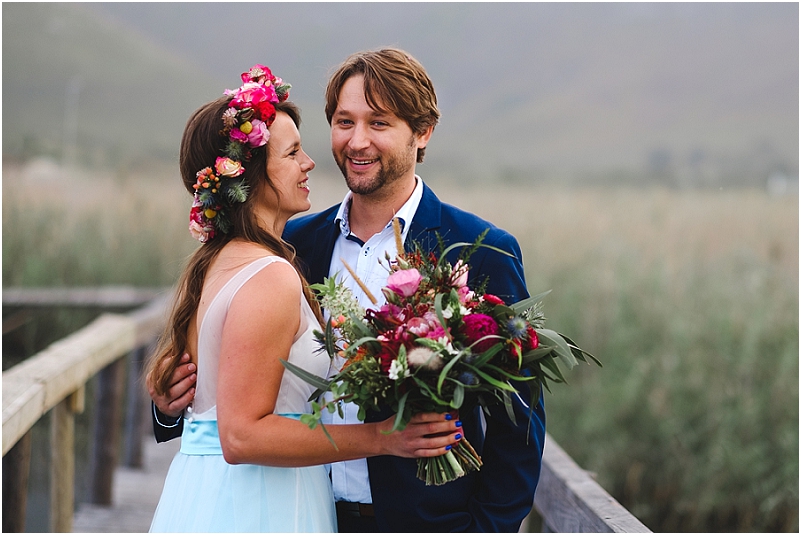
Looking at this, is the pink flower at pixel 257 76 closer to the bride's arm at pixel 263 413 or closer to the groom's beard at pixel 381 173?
the groom's beard at pixel 381 173

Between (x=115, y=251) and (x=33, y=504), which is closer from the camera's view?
(x=33, y=504)

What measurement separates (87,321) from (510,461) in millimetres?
5371

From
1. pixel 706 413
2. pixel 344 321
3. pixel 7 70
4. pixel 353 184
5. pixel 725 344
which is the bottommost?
pixel 706 413

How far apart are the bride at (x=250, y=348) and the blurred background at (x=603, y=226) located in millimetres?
348

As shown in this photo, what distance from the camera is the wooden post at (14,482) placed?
3172 mm

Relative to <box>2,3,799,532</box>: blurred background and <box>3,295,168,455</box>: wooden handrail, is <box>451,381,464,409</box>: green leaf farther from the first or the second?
<box>3,295,168,455</box>: wooden handrail

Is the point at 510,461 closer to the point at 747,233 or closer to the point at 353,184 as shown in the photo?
the point at 353,184

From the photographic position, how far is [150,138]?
1641 centimetres

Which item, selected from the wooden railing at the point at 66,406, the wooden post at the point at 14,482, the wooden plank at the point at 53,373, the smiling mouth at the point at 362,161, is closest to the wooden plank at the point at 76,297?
the wooden railing at the point at 66,406

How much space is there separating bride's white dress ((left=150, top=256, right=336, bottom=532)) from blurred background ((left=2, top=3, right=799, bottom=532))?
2.68ft

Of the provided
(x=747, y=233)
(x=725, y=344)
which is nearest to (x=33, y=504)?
(x=725, y=344)

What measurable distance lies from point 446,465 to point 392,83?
3.88ft

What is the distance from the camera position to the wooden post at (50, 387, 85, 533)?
12.8 ft

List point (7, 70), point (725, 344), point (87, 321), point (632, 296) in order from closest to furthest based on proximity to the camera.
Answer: point (725, 344), point (632, 296), point (87, 321), point (7, 70)
